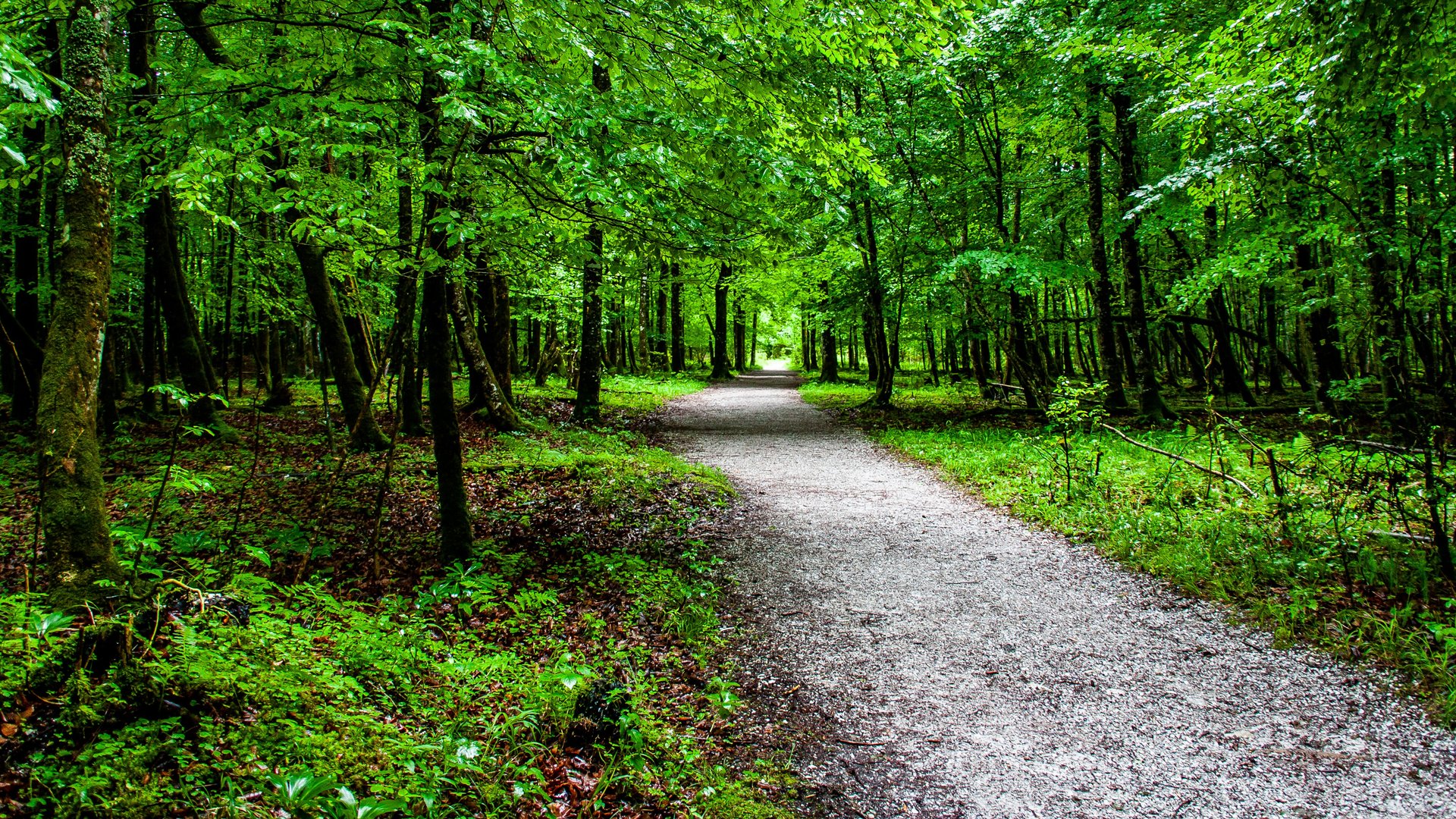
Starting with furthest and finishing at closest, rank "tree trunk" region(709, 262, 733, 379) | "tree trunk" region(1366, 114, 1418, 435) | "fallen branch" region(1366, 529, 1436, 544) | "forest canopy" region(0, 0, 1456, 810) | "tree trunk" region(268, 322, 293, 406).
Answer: "tree trunk" region(709, 262, 733, 379)
"tree trunk" region(268, 322, 293, 406)
"fallen branch" region(1366, 529, 1436, 544)
"tree trunk" region(1366, 114, 1418, 435)
"forest canopy" region(0, 0, 1456, 810)

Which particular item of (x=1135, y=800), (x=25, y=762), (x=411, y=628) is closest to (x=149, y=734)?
(x=25, y=762)

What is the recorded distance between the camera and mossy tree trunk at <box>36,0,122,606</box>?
10.1 ft

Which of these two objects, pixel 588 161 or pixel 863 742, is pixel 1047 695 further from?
pixel 588 161

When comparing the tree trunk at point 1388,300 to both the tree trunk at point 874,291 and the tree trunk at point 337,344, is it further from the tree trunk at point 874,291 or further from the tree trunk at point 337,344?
the tree trunk at point 337,344

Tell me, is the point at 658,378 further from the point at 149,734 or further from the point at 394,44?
the point at 149,734

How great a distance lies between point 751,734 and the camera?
142 inches

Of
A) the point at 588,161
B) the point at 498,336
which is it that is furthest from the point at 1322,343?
the point at 498,336

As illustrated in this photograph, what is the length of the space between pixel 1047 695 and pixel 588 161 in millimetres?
4559

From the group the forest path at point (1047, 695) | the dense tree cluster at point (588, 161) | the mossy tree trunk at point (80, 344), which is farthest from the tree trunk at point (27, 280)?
the forest path at point (1047, 695)

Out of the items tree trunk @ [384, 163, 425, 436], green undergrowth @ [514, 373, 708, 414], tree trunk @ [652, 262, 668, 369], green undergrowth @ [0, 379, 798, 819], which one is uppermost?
tree trunk @ [652, 262, 668, 369]

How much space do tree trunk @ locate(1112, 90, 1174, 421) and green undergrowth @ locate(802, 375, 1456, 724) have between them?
3785 millimetres

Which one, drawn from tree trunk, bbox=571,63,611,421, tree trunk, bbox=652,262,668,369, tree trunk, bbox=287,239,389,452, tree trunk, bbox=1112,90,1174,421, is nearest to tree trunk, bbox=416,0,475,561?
tree trunk, bbox=287,239,389,452

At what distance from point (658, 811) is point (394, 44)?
5398 mm

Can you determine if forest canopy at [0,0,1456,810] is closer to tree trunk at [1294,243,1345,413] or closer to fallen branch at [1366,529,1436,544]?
tree trunk at [1294,243,1345,413]
